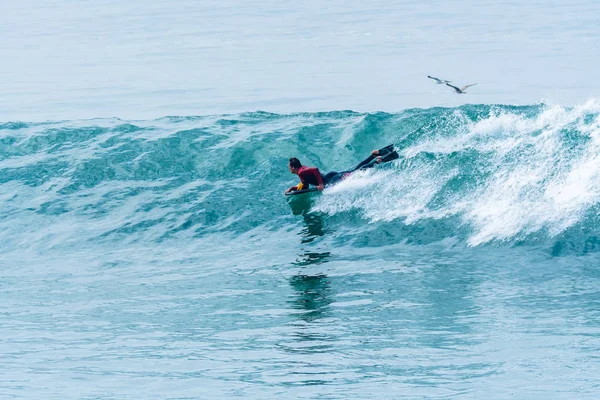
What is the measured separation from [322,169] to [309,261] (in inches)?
279

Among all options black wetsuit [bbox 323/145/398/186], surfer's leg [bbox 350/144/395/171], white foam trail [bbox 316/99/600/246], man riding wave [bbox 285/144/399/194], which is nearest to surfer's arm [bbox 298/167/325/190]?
man riding wave [bbox 285/144/399/194]

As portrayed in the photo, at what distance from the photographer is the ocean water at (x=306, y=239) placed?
14234 mm

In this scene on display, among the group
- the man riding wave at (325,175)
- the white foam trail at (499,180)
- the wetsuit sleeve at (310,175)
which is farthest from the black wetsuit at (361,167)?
the wetsuit sleeve at (310,175)

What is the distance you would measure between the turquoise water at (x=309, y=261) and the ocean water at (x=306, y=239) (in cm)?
6

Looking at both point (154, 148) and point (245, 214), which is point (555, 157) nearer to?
point (245, 214)

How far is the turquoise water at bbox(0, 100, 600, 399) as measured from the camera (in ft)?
46.2

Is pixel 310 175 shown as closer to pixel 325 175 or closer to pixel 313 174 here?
pixel 313 174

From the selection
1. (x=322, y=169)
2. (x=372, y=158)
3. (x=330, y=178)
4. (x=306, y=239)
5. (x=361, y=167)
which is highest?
(x=372, y=158)

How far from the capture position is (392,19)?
206 feet

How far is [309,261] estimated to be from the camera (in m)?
19.9

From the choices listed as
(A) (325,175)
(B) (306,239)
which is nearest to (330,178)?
(A) (325,175)

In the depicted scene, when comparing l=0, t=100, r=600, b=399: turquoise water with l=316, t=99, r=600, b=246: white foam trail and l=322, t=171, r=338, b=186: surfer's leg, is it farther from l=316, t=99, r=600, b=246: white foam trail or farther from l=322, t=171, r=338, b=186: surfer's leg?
l=322, t=171, r=338, b=186: surfer's leg

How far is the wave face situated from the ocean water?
0.07 meters

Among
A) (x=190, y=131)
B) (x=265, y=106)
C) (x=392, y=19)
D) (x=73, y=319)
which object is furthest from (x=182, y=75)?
(x=73, y=319)
